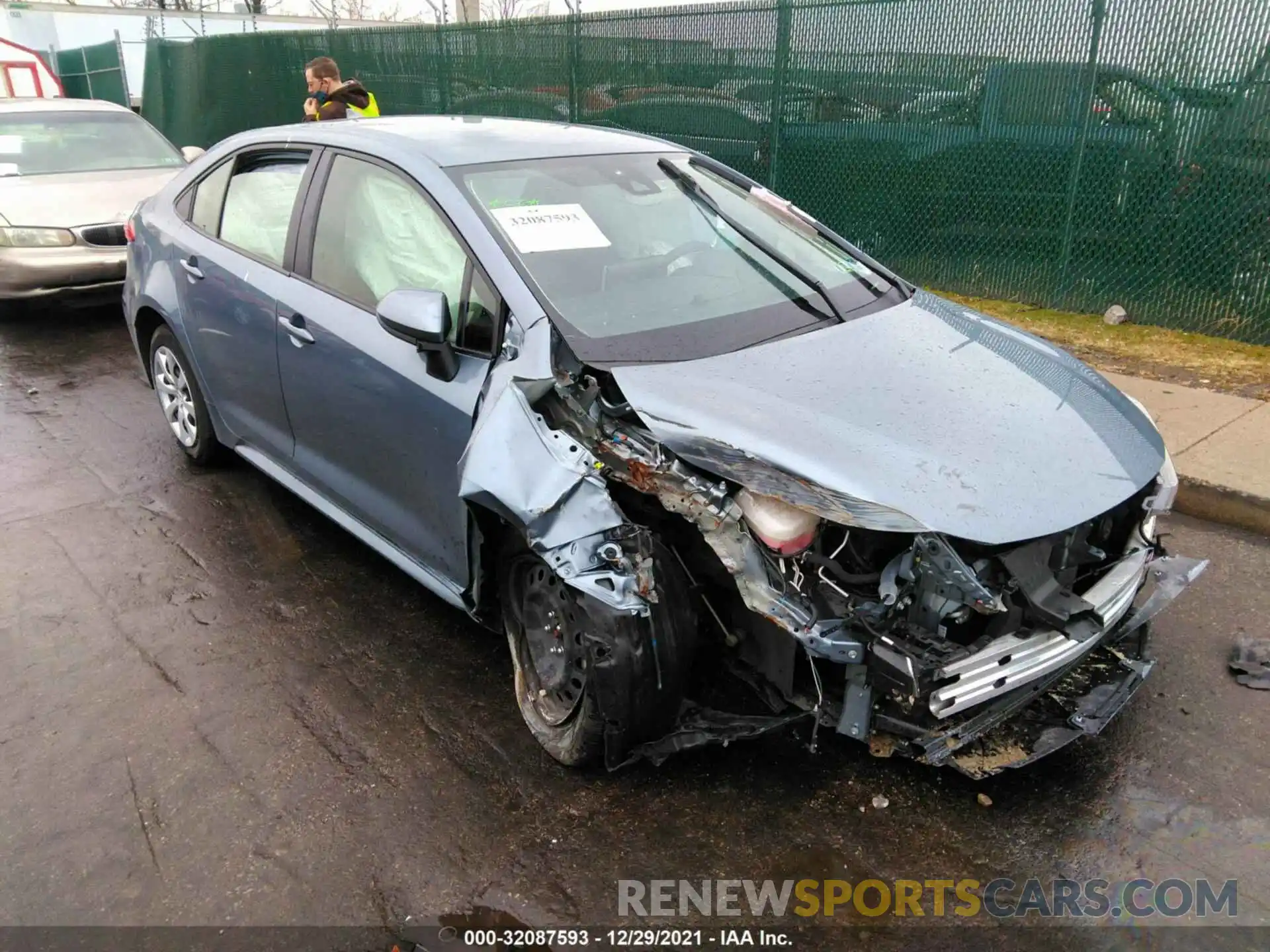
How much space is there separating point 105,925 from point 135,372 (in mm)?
5431

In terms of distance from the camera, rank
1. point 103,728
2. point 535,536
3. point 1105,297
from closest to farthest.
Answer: point 535,536, point 103,728, point 1105,297

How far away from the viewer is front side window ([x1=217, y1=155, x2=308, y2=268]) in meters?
3.88

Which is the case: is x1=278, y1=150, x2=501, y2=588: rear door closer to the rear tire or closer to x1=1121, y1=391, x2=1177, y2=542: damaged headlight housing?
the rear tire

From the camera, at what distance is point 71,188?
8.01 meters

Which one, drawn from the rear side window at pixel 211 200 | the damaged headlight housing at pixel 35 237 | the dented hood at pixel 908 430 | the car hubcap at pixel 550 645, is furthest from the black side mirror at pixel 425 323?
the damaged headlight housing at pixel 35 237

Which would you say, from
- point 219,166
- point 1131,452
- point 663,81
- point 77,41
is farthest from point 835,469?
point 77,41

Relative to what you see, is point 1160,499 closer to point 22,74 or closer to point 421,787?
point 421,787

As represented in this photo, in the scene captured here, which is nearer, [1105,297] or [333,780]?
[333,780]

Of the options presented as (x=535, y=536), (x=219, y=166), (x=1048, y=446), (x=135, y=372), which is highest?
(x=219, y=166)

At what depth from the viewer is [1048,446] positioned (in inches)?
105

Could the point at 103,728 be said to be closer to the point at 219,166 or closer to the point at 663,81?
the point at 219,166

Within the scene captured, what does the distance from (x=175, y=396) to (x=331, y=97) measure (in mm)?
2971

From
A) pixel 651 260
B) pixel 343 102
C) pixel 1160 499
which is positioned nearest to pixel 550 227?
pixel 651 260

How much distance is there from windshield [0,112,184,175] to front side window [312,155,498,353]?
6.37m
